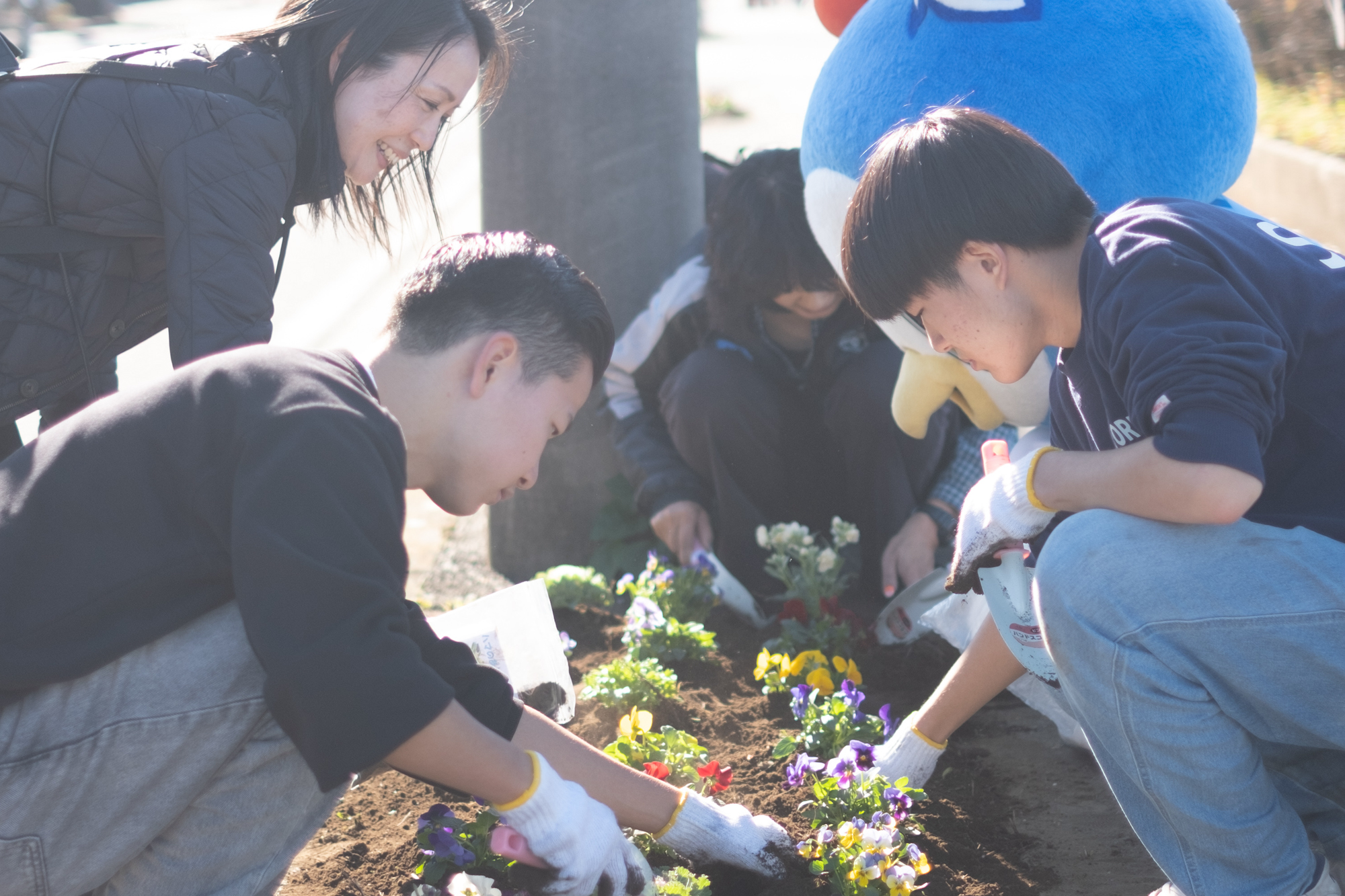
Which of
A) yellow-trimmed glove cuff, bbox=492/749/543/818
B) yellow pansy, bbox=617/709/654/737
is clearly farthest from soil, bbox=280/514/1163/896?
yellow-trimmed glove cuff, bbox=492/749/543/818

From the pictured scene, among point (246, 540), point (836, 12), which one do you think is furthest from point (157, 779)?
point (836, 12)

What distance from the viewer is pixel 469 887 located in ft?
5.34

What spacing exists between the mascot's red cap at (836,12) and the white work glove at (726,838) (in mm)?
1746

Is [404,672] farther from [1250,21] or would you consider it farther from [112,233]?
[1250,21]

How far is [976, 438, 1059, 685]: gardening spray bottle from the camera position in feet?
6.38

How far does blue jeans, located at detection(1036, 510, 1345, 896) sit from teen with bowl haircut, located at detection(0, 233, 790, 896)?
0.73m

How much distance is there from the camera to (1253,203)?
7.76 metres

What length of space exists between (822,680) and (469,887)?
0.98 metres

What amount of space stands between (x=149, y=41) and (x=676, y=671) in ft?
5.52

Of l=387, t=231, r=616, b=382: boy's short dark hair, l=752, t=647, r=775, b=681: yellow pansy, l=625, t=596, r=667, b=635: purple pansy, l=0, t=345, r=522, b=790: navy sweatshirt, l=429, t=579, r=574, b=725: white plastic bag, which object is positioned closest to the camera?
l=0, t=345, r=522, b=790: navy sweatshirt

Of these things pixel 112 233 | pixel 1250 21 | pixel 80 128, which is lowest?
pixel 1250 21

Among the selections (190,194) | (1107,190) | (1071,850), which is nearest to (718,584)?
(1071,850)

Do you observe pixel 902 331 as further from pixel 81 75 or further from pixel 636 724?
pixel 81 75

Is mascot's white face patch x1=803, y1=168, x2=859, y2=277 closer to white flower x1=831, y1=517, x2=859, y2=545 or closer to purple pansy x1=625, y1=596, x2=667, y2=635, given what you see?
white flower x1=831, y1=517, x2=859, y2=545
